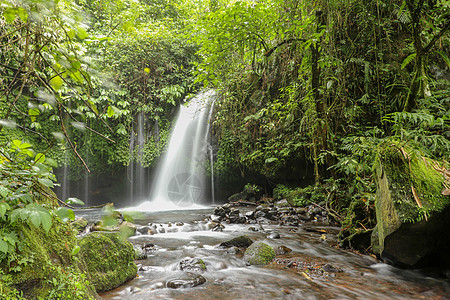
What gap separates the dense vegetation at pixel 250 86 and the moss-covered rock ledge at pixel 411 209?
0.78ft

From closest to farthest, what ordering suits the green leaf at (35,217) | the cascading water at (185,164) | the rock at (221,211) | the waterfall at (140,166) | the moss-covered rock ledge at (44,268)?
the green leaf at (35,217), the moss-covered rock ledge at (44,268), the rock at (221,211), the cascading water at (185,164), the waterfall at (140,166)

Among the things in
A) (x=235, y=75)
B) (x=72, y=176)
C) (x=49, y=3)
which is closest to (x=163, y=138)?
(x=72, y=176)

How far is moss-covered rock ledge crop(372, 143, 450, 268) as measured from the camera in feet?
8.50

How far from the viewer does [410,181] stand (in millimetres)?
2750

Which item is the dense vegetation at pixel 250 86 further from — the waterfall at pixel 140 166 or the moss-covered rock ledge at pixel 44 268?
the waterfall at pixel 140 166

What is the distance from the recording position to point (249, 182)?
10414 mm

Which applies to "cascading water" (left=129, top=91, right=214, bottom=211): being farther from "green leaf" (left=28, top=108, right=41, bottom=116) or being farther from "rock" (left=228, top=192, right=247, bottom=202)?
"green leaf" (left=28, top=108, right=41, bottom=116)

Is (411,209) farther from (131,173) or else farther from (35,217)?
(131,173)

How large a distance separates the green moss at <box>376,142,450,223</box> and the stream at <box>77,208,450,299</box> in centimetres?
76

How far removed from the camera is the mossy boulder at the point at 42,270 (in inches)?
53.7

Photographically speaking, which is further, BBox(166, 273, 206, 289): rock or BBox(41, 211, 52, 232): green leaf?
BBox(166, 273, 206, 289): rock

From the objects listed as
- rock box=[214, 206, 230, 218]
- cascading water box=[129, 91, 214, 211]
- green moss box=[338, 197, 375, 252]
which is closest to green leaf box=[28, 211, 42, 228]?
green moss box=[338, 197, 375, 252]

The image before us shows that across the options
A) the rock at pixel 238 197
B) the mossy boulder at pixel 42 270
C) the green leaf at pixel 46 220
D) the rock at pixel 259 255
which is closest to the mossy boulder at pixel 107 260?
the mossy boulder at pixel 42 270

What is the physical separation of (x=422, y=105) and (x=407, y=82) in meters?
1.62
